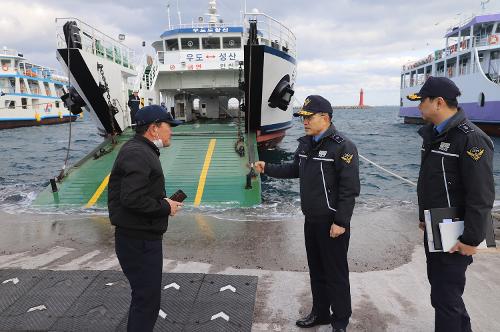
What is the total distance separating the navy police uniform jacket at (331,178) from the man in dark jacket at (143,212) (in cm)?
106

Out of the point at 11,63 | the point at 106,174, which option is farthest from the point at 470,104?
the point at 11,63

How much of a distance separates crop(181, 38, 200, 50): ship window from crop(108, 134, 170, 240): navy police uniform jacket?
14948 mm

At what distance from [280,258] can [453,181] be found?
2.60 meters

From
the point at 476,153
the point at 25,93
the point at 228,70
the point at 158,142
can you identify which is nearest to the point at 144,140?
the point at 158,142

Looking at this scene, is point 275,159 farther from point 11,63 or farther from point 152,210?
point 11,63

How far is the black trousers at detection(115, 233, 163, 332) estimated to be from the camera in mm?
2299

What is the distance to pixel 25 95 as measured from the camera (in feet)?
132

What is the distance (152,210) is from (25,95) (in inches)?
1811

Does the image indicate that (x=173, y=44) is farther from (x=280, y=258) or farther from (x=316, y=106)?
(x=316, y=106)

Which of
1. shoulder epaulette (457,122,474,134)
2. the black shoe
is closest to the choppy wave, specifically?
the black shoe

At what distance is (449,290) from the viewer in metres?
2.33

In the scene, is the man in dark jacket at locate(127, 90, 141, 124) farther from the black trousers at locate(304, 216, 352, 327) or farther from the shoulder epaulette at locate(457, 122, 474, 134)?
the shoulder epaulette at locate(457, 122, 474, 134)

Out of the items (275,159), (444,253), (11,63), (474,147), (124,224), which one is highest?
(11,63)

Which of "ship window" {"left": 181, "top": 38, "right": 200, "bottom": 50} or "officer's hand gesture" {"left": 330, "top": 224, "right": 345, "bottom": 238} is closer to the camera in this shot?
"officer's hand gesture" {"left": 330, "top": 224, "right": 345, "bottom": 238}
